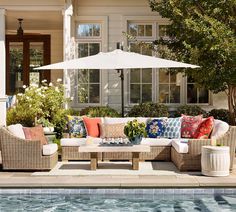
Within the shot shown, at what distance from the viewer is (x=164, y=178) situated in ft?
27.5

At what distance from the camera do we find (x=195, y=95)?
14773 mm

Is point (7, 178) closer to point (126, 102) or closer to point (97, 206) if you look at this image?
point (97, 206)

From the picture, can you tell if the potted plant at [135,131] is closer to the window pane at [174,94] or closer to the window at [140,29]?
the window pane at [174,94]

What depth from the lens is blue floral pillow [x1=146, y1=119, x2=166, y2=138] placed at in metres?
10.9

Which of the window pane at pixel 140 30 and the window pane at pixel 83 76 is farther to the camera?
the window pane at pixel 83 76

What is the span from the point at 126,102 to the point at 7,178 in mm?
6778

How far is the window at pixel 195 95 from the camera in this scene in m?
14.8

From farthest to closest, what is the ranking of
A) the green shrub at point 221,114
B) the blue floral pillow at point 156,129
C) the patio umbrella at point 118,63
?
the green shrub at point 221,114
the blue floral pillow at point 156,129
the patio umbrella at point 118,63

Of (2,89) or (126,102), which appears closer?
(2,89)

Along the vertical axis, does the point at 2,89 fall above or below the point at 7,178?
above

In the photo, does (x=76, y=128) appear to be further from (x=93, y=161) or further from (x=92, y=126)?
(x=93, y=161)

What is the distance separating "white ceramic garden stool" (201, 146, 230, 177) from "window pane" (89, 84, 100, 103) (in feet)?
21.8

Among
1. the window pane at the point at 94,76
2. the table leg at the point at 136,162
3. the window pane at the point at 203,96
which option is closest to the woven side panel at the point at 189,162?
the table leg at the point at 136,162

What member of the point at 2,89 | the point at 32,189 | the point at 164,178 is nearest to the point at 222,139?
the point at 164,178
